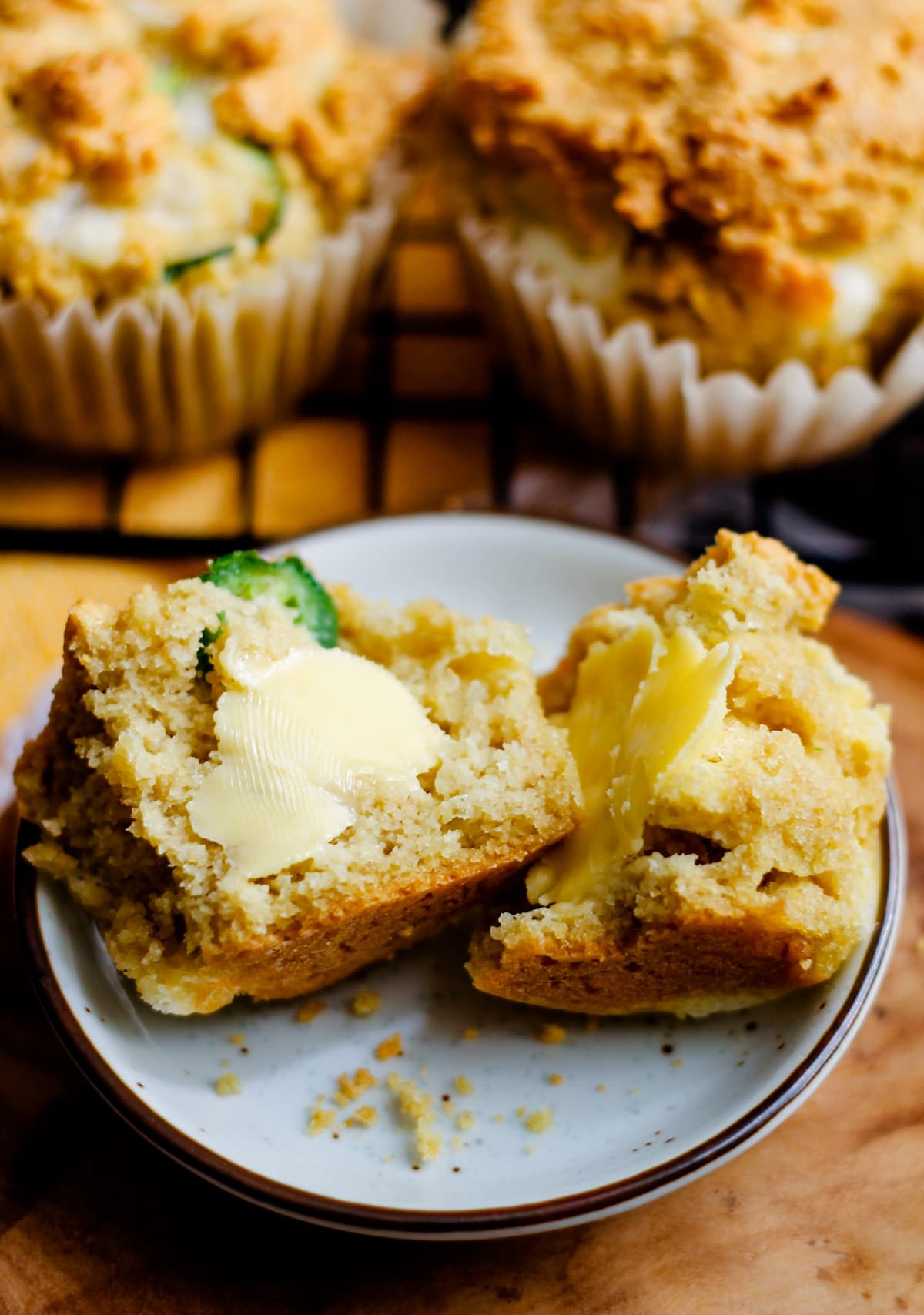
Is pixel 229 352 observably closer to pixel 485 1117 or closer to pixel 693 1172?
pixel 485 1117

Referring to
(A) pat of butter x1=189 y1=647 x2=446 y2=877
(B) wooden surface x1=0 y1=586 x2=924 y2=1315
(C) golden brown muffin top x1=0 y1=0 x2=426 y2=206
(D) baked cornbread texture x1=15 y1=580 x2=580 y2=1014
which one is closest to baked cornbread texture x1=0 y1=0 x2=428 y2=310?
(C) golden brown muffin top x1=0 y1=0 x2=426 y2=206

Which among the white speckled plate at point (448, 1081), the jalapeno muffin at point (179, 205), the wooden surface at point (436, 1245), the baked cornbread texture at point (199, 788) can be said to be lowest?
the wooden surface at point (436, 1245)

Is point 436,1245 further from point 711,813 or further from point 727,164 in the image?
point 727,164

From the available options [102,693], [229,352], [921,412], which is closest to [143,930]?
[102,693]

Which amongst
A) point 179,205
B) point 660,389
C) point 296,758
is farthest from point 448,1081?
point 179,205

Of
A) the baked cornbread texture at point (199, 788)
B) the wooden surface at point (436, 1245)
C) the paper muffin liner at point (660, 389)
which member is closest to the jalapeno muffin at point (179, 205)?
the paper muffin liner at point (660, 389)

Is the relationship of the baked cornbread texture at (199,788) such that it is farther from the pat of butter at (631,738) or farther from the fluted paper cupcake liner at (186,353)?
the fluted paper cupcake liner at (186,353)
